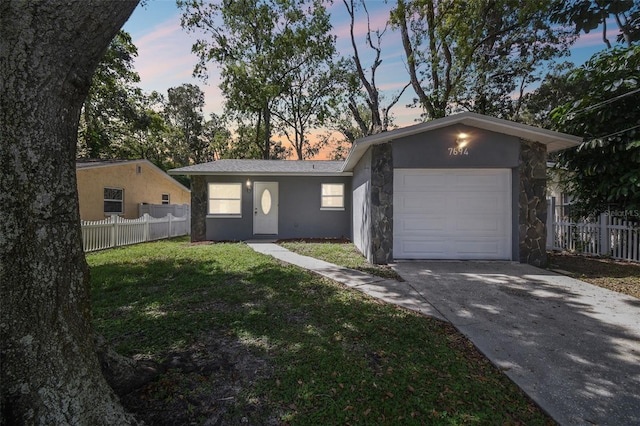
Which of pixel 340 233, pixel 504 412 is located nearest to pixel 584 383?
pixel 504 412

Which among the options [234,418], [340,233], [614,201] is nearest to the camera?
[234,418]

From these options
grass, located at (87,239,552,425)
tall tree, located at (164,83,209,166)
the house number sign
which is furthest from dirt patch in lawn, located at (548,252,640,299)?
tall tree, located at (164,83,209,166)

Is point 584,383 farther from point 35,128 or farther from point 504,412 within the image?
point 35,128

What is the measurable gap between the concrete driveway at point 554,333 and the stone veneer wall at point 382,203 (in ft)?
2.96

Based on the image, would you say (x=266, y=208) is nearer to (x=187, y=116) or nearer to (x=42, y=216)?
(x=42, y=216)

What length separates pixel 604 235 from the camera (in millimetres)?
7941

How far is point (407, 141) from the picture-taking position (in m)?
6.97

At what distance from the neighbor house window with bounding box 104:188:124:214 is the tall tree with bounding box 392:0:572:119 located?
15634 mm

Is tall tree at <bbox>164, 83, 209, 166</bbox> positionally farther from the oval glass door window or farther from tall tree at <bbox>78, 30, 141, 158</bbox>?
the oval glass door window

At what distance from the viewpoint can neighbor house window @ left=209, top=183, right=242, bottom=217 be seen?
11.5m

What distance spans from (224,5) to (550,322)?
22.5 m

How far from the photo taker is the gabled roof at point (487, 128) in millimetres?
6492

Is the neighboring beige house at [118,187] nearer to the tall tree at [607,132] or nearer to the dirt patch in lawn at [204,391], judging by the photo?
the dirt patch in lawn at [204,391]

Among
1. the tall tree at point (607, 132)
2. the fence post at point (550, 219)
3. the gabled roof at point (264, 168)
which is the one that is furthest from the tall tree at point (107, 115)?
the fence post at point (550, 219)
